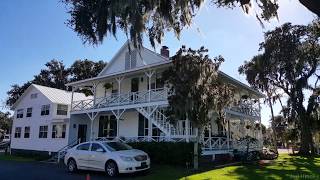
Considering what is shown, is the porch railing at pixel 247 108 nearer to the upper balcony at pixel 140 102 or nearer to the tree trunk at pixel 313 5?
the upper balcony at pixel 140 102

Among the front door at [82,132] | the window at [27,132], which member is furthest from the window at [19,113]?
the front door at [82,132]

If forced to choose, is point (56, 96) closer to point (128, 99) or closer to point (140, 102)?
point (128, 99)

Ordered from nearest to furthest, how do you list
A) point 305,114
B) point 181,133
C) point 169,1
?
point 169,1 → point 181,133 → point 305,114

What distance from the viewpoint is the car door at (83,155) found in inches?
658

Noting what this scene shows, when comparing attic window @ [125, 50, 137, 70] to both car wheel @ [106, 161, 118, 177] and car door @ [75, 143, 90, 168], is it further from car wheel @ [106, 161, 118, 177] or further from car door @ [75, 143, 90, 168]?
car wheel @ [106, 161, 118, 177]

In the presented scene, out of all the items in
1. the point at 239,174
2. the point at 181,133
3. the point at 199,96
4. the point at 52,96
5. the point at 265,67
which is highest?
the point at 265,67

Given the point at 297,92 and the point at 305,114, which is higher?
the point at 297,92

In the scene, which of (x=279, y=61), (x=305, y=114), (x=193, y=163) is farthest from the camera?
(x=305, y=114)

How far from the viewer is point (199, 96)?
16.3 m

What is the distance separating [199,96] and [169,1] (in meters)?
5.44

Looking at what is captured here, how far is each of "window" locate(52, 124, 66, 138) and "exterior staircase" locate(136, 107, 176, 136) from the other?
11.5 meters

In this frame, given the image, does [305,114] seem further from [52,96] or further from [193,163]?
[52,96]

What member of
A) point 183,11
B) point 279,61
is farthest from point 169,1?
point 279,61

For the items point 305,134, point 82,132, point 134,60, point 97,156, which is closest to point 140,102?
point 134,60
